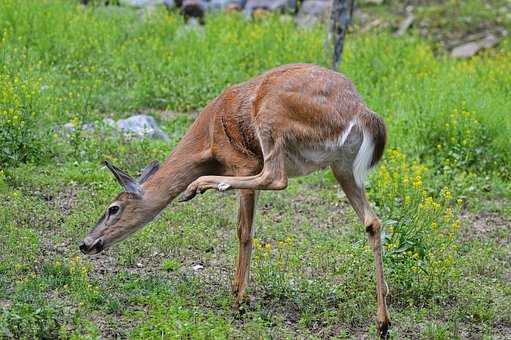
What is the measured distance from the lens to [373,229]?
648 cm

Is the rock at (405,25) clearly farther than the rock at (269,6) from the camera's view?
→ No

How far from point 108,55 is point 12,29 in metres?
1.24

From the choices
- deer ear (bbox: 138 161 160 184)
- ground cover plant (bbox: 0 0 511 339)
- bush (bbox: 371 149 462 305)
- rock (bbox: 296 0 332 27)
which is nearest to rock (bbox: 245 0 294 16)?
rock (bbox: 296 0 332 27)

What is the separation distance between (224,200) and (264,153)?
2.75 m

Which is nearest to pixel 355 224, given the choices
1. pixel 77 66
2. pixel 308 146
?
pixel 308 146

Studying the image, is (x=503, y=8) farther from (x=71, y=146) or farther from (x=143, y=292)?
(x=143, y=292)

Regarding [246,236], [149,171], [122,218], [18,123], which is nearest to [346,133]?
[246,236]

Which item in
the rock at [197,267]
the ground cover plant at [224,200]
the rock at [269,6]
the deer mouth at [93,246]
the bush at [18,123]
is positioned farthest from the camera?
the rock at [269,6]

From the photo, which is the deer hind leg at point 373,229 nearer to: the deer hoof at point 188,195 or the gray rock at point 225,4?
the deer hoof at point 188,195

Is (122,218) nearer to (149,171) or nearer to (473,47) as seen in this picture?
(149,171)

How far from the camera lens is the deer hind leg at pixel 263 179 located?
6410mm

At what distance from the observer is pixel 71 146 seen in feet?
32.1

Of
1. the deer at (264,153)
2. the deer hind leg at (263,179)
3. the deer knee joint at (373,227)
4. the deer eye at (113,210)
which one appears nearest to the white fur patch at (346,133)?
the deer at (264,153)

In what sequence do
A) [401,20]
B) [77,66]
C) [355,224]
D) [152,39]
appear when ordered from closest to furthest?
1. [355,224]
2. [77,66]
3. [152,39]
4. [401,20]
